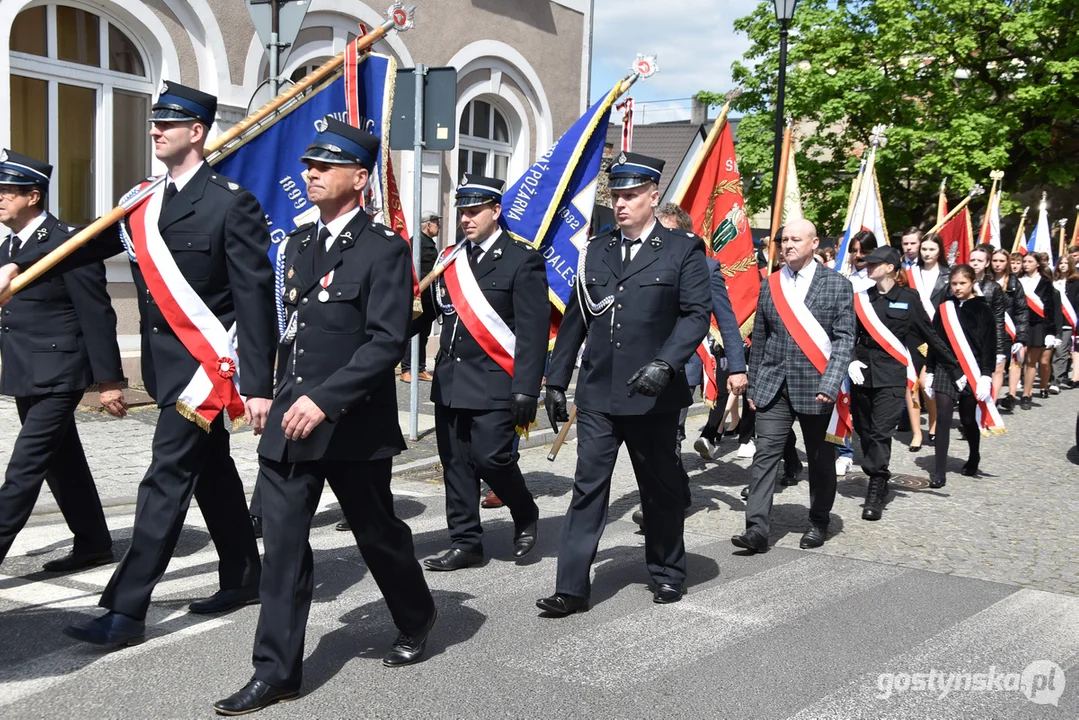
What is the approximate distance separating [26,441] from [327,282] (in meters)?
2.09

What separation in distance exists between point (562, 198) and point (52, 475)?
3.74 meters

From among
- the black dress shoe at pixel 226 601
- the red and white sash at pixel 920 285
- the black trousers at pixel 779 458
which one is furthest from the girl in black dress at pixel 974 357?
the black dress shoe at pixel 226 601

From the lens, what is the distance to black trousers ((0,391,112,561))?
538 centimetres

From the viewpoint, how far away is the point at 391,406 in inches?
172

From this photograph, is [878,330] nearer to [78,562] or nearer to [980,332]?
[980,332]

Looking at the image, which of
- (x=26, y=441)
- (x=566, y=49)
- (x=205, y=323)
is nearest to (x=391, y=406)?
(x=205, y=323)

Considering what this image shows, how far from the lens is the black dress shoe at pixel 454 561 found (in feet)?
19.9

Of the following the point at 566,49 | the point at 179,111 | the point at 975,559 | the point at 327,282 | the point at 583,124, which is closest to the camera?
the point at 327,282

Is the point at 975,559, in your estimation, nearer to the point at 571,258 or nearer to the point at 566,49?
the point at 571,258

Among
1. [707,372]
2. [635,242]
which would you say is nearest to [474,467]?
[635,242]

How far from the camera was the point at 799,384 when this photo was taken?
22.2 ft

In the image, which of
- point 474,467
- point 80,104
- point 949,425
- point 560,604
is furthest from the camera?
point 80,104

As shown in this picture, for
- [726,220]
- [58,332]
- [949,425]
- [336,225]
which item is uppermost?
[726,220]

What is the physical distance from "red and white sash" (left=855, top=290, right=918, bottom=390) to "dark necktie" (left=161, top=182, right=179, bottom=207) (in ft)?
17.5
